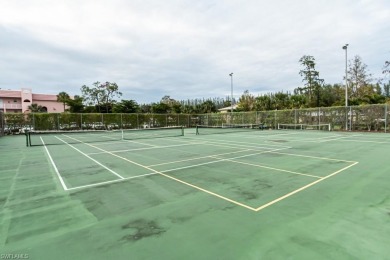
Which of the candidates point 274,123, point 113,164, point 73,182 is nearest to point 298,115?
point 274,123

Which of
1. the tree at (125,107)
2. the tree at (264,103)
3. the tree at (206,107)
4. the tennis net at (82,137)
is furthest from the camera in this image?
the tree at (206,107)

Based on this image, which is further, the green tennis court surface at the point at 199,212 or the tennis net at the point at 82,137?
the tennis net at the point at 82,137

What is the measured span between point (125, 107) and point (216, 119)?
16.4 metres

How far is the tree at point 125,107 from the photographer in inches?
1700

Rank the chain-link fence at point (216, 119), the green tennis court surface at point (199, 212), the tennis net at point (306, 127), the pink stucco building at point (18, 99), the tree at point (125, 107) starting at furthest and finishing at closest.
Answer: the pink stucco building at point (18, 99) → the tree at point (125, 107) → the tennis net at point (306, 127) → the chain-link fence at point (216, 119) → the green tennis court surface at point (199, 212)

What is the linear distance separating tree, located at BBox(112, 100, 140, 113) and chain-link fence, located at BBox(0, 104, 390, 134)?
7948 mm

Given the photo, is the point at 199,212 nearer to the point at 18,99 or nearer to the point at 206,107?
the point at 206,107

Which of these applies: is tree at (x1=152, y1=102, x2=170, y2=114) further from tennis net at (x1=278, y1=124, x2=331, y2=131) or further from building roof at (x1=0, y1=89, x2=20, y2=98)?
building roof at (x1=0, y1=89, x2=20, y2=98)

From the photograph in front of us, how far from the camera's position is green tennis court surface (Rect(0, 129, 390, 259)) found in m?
3.25

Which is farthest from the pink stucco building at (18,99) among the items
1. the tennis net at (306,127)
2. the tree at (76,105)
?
the tennis net at (306,127)

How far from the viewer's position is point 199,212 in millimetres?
4465

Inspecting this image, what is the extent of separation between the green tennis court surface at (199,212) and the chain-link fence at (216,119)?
18708 mm

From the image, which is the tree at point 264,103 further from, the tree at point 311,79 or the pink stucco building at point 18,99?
the pink stucco building at point 18,99

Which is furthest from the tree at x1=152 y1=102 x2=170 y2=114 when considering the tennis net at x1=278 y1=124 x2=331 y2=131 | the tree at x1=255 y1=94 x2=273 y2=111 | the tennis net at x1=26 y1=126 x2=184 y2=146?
the tennis net at x1=278 y1=124 x2=331 y2=131
